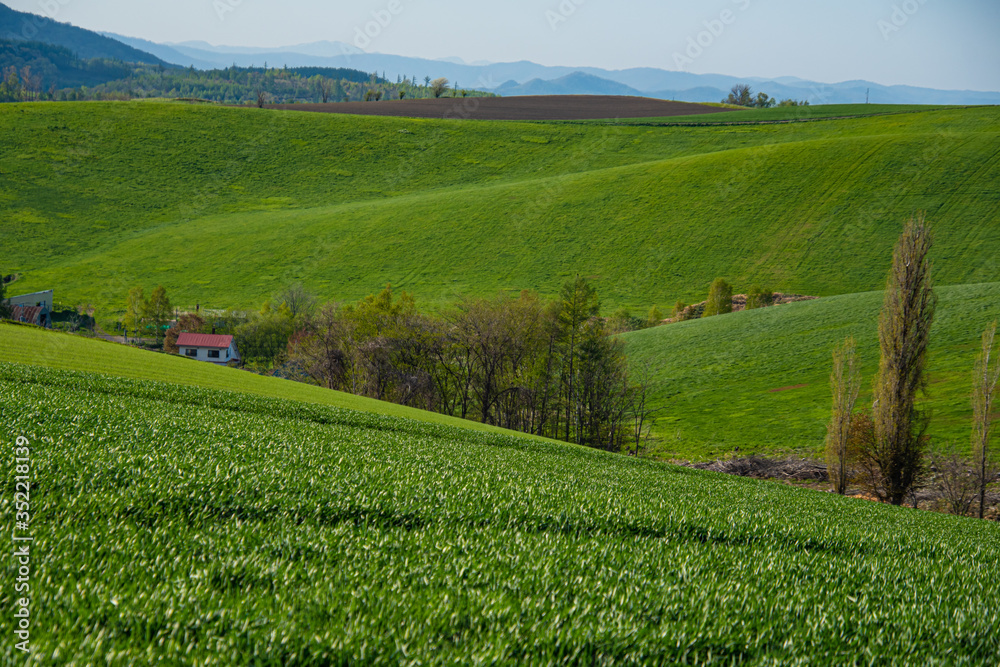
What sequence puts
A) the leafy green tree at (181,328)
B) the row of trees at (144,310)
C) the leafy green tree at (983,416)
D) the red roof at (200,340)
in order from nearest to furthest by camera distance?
1. the leafy green tree at (983,416)
2. the row of trees at (144,310)
3. the red roof at (200,340)
4. the leafy green tree at (181,328)

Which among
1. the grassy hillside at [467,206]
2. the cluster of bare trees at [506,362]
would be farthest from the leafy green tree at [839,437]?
the grassy hillside at [467,206]

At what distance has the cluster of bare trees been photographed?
54000 mm

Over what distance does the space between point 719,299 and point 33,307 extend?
9249 centimetres

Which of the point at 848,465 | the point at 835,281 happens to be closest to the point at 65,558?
the point at 848,465

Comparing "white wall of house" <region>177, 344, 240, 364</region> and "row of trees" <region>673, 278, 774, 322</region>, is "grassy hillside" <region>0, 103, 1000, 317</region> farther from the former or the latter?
"white wall of house" <region>177, 344, 240, 364</region>

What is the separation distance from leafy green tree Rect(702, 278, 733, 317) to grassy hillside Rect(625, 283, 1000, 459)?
7.56 m

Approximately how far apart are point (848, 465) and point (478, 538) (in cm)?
3799

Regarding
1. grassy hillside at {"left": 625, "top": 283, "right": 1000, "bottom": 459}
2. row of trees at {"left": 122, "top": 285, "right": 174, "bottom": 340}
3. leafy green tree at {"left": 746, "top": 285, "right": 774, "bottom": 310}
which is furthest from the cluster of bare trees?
row of trees at {"left": 122, "top": 285, "right": 174, "bottom": 340}

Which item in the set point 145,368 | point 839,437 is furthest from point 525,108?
point 145,368

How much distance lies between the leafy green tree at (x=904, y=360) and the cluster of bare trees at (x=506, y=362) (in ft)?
71.1

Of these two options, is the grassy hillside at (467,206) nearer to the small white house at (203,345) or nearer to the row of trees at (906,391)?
the small white house at (203,345)

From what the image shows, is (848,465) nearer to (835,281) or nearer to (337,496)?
(337,496)

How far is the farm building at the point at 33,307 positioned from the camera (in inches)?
2943

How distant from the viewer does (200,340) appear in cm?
8781
